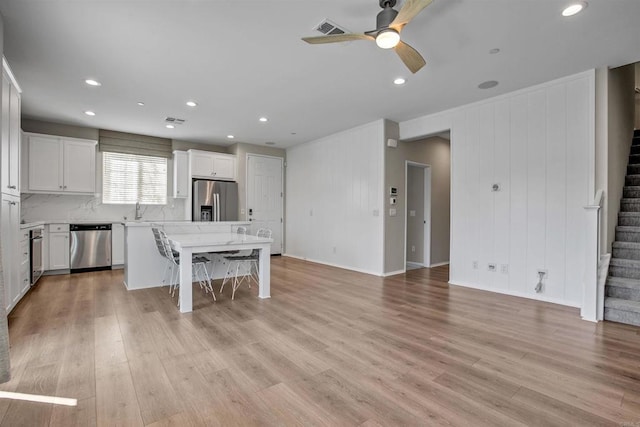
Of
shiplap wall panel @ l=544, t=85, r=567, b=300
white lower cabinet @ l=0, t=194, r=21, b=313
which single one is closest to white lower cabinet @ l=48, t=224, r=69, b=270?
white lower cabinet @ l=0, t=194, r=21, b=313

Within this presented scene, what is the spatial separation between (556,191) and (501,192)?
64 cm

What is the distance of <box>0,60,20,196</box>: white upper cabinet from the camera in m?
2.79

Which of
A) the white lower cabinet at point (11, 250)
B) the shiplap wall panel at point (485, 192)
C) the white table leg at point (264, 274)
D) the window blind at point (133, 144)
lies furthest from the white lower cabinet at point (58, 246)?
the shiplap wall panel at point (485, 192)

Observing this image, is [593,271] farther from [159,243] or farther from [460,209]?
[159,243]

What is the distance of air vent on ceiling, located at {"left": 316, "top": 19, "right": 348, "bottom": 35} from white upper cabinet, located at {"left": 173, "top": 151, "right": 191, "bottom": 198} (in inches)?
204

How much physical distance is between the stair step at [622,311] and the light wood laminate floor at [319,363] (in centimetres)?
19

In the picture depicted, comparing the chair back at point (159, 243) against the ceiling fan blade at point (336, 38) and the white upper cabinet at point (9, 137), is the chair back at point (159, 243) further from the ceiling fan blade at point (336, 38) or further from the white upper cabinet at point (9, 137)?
the ceiling fan blade at point (336, 38)

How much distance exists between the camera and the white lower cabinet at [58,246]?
17.4ft

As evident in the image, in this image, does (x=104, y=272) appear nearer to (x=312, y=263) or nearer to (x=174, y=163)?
(x=174, y=163)

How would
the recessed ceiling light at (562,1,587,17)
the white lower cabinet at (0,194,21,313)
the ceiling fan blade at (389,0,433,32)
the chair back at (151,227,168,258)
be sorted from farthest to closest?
the chair back at (151,227,168,258) → the white lower cabinet at (0,194,21,313) → the recessed ceiling light at (562,1,587,17) → the ceiling fan blade at (389,0,433,32)

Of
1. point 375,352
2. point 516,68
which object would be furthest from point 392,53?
point 375,352

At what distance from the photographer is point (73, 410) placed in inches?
68.1

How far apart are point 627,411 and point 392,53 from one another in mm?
3295

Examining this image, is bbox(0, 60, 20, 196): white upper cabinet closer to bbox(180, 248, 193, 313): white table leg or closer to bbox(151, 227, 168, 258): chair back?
bbox(151, 227, 168, 258): chair back
